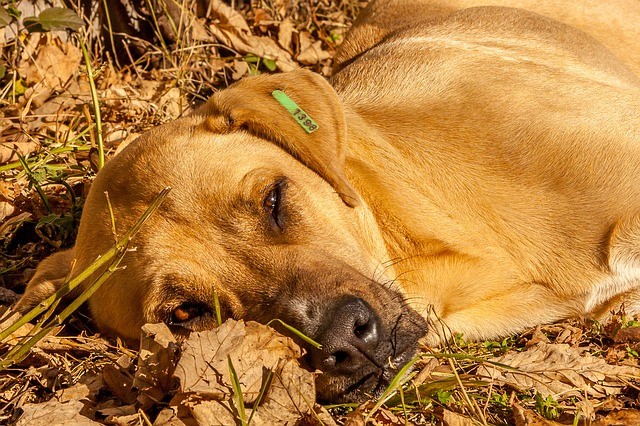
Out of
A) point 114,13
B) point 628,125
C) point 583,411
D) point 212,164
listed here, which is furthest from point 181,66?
point 583,411

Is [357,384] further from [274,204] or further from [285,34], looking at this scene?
[285,34]

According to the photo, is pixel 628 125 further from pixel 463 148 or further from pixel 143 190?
pixel 143 190

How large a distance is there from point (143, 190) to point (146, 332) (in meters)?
0.65

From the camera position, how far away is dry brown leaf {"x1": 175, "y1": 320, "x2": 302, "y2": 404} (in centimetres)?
296

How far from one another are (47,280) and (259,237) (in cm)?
128

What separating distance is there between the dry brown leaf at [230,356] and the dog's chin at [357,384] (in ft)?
0.50

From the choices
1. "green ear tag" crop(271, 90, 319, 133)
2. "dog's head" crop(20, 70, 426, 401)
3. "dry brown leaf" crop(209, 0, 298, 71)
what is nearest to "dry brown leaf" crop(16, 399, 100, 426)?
"dog's head" crop(20, 70, 426, 401)

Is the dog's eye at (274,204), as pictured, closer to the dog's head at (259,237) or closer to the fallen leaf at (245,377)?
the dog's head at (259,237)

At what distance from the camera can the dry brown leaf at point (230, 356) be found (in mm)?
2963

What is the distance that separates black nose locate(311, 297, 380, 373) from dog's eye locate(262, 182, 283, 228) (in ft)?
1.88

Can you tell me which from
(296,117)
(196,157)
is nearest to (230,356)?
(196,157)

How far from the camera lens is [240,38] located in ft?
22.7

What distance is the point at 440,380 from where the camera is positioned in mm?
3299

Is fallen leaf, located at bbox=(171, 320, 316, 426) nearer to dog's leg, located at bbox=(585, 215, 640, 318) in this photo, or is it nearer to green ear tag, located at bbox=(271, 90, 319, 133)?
green ear tag, located at bbox=(271, 90, 319, 133)
